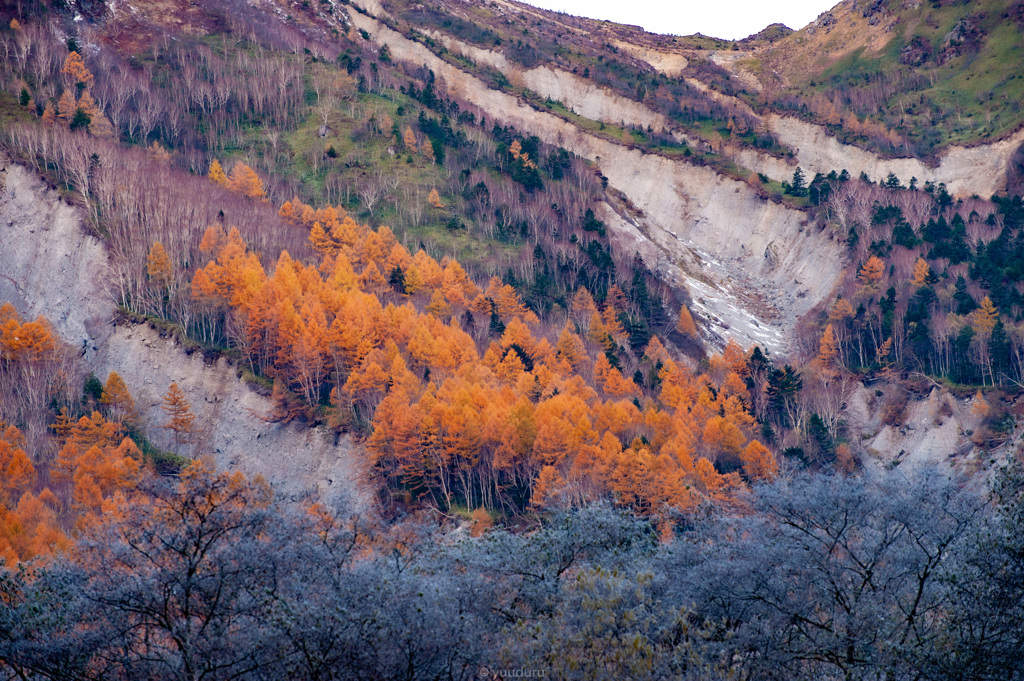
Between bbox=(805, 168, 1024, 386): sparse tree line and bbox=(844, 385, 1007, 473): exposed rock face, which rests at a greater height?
bbox=(805, 168, 1024, 386): sparse tree line

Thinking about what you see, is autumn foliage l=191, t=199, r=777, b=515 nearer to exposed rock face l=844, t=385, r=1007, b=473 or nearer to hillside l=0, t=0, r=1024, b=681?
hillside l=0, t=0, r=1024, b=681

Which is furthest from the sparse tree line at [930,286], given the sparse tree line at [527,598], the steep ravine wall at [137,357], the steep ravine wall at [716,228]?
the sparse tree line at [527,598]

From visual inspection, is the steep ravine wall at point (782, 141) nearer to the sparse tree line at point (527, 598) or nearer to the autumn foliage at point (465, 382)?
the autumn foliage at point (465, 382)

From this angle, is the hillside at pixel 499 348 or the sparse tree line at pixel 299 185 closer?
the hillside at pixel 499 348

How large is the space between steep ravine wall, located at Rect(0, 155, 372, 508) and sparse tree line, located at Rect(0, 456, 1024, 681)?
24.2m

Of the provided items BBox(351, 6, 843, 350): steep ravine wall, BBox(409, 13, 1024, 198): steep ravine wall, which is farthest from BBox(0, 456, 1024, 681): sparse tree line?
BBox(409, 13, 1024, 198): steep ravine wall

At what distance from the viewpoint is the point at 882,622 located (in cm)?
1873

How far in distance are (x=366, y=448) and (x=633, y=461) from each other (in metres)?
16.3

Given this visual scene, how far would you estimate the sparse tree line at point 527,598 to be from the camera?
16.4 metres

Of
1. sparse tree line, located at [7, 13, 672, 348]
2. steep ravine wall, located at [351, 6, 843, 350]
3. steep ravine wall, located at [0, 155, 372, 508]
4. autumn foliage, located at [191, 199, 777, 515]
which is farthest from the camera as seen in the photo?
steep ravine wall, located at [351, 6, 843, 350]

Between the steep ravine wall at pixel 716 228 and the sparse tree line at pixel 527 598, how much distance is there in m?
61.5

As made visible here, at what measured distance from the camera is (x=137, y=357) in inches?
2142

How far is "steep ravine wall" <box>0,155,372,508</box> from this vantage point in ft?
164

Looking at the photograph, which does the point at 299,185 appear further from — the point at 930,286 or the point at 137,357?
the point at 930,286
